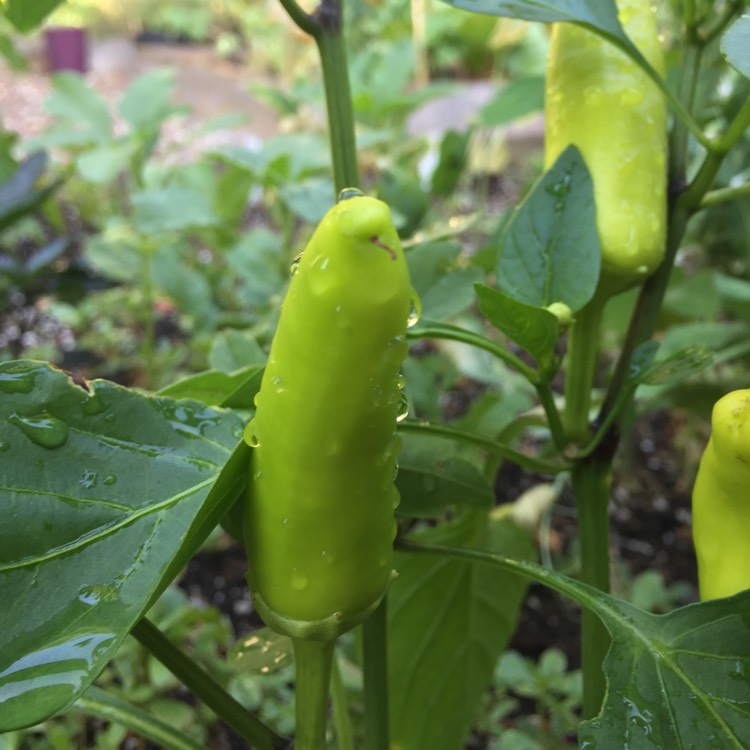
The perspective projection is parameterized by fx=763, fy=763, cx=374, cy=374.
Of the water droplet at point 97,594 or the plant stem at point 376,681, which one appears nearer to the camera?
the water droplet at point 97,594

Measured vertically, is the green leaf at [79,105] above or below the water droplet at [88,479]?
above

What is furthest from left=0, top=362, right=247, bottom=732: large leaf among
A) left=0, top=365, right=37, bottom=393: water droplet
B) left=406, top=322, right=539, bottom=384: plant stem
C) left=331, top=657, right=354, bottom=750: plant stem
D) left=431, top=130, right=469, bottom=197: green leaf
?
left=431, top=130, right=469, bottom=197: green leaf

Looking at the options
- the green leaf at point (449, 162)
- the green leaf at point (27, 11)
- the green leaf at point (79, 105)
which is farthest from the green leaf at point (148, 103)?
the green leaf at point (27, 11)

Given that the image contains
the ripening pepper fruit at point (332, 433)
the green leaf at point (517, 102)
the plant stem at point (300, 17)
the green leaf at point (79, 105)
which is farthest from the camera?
the green leaf at point (79, 105)

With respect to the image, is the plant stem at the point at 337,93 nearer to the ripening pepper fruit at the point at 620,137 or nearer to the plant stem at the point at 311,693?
the ripening pepper fruit at the point at 620,137

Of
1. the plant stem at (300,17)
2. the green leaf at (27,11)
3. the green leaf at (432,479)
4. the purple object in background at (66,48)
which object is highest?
the purple object in background at (66,48)

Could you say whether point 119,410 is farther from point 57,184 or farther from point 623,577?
point 623,577

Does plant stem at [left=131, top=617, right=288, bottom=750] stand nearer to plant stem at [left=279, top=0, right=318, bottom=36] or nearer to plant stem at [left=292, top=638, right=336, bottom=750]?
plant stem at [left=292, top=638, right=336, bottom=750]
